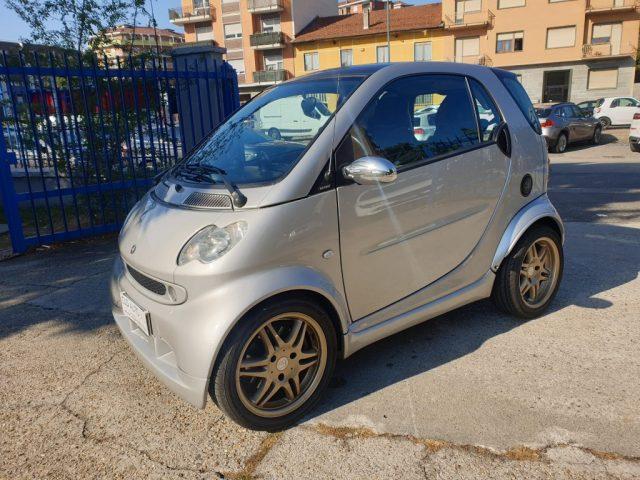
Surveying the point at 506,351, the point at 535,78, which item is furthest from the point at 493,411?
the point at 535,78

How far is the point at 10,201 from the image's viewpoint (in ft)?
19.1

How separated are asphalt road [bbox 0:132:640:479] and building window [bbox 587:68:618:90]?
134 feet

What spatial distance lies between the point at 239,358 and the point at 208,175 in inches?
43.8

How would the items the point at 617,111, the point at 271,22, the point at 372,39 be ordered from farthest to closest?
the point at 271,22 → the point at 372,39 → the point at 617,111

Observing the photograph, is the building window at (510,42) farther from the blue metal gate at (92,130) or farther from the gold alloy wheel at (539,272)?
the gold alloy wheel at (539,272)

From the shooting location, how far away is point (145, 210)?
3.07 meters

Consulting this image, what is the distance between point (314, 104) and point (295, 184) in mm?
730

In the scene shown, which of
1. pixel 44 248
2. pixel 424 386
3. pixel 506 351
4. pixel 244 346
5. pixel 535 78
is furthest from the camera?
pixel 535 78

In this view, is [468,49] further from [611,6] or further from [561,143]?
[561,143]

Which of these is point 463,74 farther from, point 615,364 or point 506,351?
point 615,364

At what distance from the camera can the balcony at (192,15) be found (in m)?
52.0

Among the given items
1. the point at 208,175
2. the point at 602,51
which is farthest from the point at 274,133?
the point at 602,51

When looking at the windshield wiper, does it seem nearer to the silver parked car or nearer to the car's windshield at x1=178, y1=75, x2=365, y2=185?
the car's windshield at x1=178, y1=75, x2=365, y2=185

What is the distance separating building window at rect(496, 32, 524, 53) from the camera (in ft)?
131
